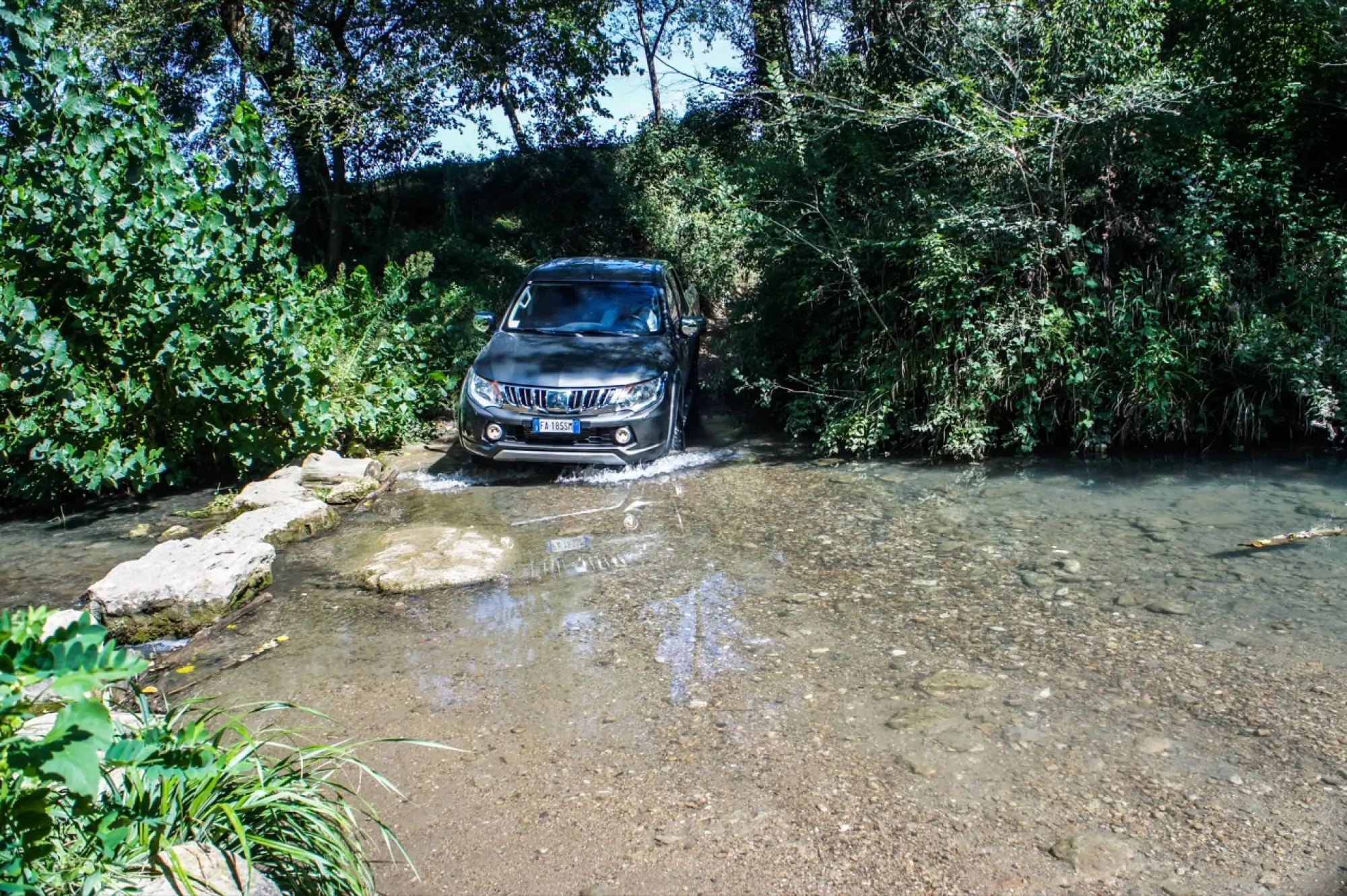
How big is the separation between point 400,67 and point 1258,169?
38.2 feet

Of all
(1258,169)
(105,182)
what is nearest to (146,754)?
(105,182)

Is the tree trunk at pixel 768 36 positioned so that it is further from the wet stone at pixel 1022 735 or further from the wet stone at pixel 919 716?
the wet stone at pixel 1022 735

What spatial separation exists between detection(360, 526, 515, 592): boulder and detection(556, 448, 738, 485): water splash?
68.1 inches

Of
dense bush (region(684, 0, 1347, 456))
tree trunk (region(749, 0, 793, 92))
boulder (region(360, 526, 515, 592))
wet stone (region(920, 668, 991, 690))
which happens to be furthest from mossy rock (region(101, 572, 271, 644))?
tree trunk (region(749, 0, 793, 92))

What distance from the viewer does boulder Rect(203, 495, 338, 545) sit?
7.44m

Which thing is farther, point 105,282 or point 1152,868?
point 105,282

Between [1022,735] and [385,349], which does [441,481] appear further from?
[1022,735]

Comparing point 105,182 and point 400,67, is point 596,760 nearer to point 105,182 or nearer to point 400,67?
point 105,182

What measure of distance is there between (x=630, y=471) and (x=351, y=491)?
8.09ft

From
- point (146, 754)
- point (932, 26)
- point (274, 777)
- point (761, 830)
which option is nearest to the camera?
point (146, 754)

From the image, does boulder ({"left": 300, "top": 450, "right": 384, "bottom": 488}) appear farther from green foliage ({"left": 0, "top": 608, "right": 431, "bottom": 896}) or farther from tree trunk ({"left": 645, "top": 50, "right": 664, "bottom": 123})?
tree trunk ({"left": 645, "top": 50, "right": 664, "bottom": 123})

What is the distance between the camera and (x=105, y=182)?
7809 mm

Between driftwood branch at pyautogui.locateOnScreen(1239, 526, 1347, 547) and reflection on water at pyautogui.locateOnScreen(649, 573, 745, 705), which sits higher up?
driftwood branch at pyautogui.locateOnScreen(1239, 526, 1347, 547)

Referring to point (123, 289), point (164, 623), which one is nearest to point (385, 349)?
point (123, 289)
